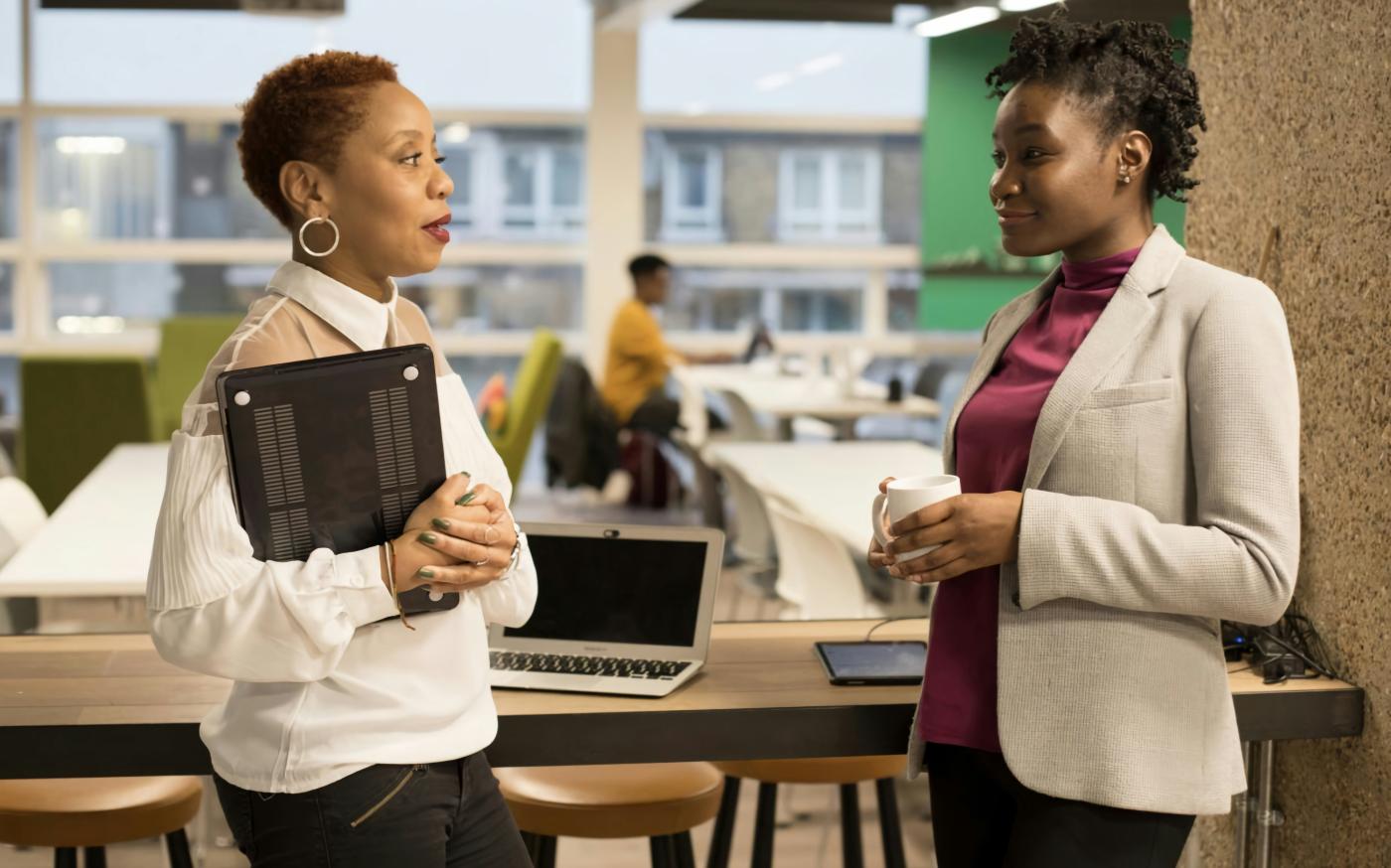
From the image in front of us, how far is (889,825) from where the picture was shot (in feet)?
8.93

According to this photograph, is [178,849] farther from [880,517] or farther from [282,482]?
[880,517]

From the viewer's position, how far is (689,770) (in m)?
2.34

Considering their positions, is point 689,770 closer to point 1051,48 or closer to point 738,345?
point 1051,48

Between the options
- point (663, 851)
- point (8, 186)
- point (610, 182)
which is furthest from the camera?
point (610, 182)

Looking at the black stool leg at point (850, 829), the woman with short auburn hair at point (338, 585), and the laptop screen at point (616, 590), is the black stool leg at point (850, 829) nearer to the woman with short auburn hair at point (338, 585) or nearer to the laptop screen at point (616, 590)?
the laptop screen at point (616, 590)

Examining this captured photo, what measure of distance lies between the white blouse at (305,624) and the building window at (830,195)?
8503 mm

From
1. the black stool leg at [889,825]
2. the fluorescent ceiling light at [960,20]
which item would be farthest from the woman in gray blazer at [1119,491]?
the fluorescent ceiling light at [960,20]

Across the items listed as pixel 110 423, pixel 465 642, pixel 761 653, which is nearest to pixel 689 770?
pixel 761 653

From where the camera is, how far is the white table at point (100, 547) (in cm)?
300

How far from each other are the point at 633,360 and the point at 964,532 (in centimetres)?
663

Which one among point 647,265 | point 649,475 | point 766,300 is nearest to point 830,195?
point 766,300

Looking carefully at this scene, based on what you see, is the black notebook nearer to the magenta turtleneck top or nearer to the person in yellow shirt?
the magenta turtleneck top

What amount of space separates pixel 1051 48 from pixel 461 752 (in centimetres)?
92

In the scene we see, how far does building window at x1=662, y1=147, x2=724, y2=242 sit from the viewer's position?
973cm
